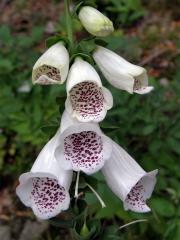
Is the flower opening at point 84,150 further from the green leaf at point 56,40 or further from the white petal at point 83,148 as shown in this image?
the green leaf at point 56,40

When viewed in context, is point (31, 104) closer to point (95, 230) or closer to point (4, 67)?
point (4, 67)

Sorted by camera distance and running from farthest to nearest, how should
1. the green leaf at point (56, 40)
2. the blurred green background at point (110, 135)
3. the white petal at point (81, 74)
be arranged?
the blurred green background at point (110, 135)
the green leaf at point (56, 40)
the white petal at point (81, 74)

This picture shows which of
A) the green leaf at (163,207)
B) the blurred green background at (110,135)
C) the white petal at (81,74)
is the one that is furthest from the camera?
the blurred green background at (110,135)

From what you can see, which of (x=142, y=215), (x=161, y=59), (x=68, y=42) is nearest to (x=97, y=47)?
(x=68, y=42)

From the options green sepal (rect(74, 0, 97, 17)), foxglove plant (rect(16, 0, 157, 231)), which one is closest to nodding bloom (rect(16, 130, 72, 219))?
foxglove plant (rect(16, 0, 157, 231))

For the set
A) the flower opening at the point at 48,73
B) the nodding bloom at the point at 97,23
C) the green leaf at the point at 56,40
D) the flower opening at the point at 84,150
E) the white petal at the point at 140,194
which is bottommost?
the white petal at the point at 140,194

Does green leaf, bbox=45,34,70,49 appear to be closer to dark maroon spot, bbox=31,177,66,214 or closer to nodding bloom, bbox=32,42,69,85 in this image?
nodding bloom, bbox=32,42,69,85

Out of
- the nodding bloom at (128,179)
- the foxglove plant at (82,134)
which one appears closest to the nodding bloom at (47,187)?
the foxglove plant at (82,134)
